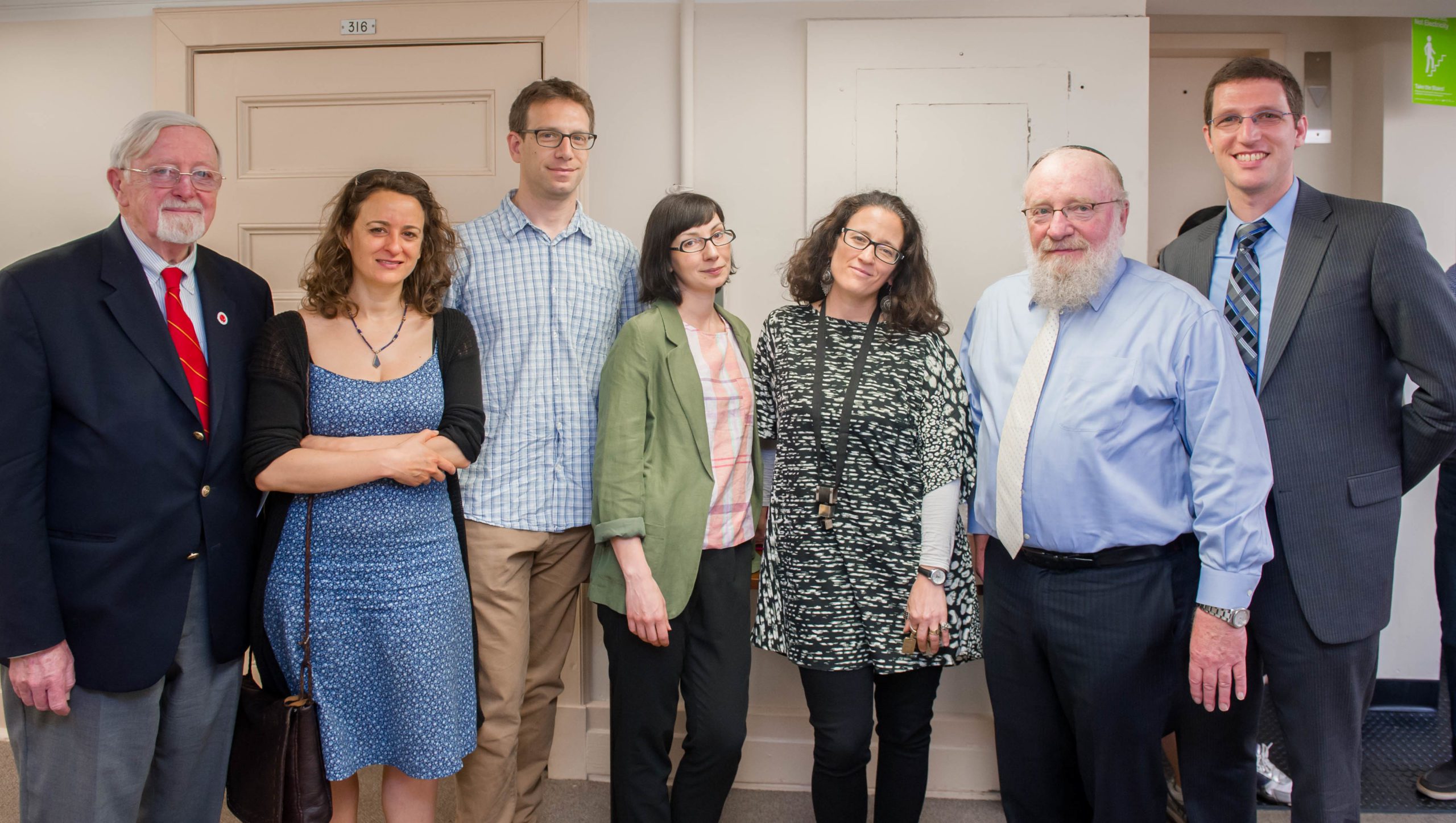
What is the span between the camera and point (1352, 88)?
3332mm

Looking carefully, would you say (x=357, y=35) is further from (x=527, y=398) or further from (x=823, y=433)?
(x=823, y=433)

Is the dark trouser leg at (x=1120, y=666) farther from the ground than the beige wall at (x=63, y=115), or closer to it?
closer to it

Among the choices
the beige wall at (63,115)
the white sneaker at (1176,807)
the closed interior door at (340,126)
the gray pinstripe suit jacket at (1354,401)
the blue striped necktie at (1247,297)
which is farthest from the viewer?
A: the beige wall at (63,115)

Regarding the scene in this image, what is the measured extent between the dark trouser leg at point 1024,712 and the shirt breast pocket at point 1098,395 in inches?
14.0

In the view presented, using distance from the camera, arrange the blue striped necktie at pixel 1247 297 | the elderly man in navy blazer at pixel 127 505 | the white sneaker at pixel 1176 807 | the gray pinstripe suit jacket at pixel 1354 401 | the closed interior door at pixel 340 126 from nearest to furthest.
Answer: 1. the elderly man in navy blazer at pixel 127 505
2. the gray pinstripe suit jacket at pixel 1354 401
3. the blue striped necktie at pixel 1247 297
4. the white sneaker at pixel 1176 807
5. the closed interior door at pixel 340 126

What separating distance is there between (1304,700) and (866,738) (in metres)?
0.97

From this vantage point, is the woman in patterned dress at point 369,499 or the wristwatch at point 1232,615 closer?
the wristwatch at point 1232,615

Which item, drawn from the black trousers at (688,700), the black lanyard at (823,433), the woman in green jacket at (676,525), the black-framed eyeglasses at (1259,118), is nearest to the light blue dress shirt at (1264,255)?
the black-framed eyeglasses at (1259,118)

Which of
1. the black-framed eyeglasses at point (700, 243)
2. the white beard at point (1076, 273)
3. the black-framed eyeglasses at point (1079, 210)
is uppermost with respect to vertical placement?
the black-framed eyeglasses at point (1079, 210)

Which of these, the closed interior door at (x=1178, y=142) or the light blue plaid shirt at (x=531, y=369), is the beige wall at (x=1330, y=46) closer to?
the closed interior door at (x=1178, y=142)

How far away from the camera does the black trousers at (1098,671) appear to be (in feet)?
5.76

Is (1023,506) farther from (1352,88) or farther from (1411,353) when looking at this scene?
(1352,88)

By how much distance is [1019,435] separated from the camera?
6.02 feet

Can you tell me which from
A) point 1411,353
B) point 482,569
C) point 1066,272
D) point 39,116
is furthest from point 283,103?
point 1411,353
